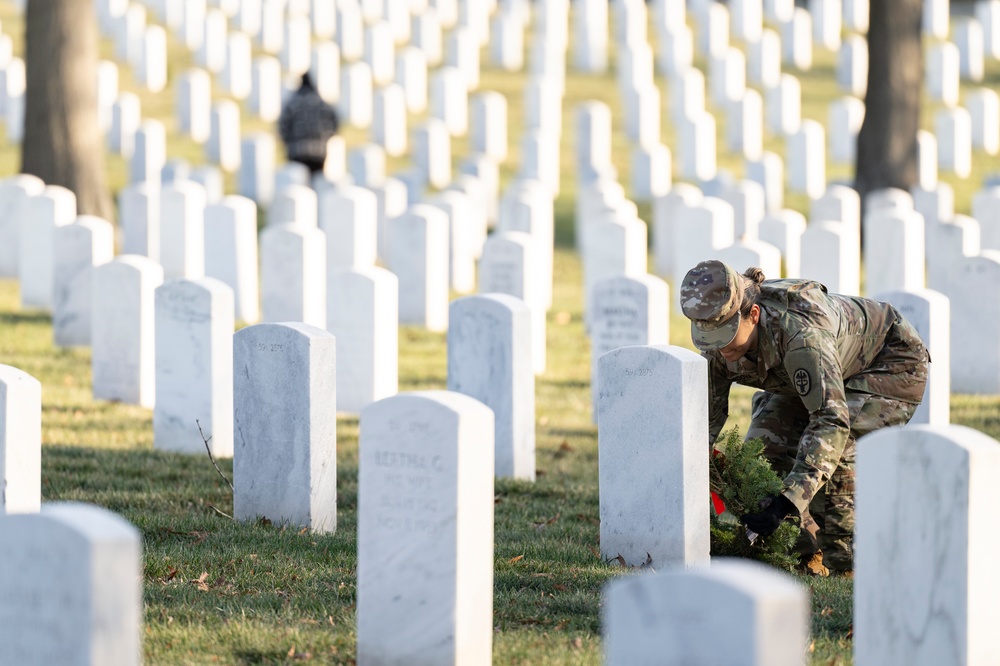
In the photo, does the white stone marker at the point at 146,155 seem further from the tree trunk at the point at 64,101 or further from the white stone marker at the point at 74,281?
the white stone marker at the point at 74,281

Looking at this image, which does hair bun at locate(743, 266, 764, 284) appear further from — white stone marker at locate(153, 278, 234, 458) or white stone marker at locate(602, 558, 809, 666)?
white stone marker at locate(153, 278, 234, 458)

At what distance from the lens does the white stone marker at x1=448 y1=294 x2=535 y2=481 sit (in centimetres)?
794

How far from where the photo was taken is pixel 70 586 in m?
3.58

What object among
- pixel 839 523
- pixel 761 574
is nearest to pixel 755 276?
pixel 839 523

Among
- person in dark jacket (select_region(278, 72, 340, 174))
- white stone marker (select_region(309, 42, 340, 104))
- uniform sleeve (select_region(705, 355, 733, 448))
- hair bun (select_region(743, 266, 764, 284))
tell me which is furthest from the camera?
white stone marker (select_region(309, 42, 340, 104))

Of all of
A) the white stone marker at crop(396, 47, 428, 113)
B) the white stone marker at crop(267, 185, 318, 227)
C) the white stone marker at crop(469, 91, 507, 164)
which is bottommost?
the white stone marker at crop(267, 185, 318, 227)

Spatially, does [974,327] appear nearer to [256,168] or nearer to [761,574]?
[761,574]

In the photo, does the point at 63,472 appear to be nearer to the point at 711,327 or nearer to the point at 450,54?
the point at 711,327

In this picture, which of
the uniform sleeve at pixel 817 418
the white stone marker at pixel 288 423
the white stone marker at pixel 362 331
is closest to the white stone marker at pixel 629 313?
the white stone marker at pixel 362 331

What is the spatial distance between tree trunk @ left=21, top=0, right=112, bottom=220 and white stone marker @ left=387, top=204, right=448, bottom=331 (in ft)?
11.4

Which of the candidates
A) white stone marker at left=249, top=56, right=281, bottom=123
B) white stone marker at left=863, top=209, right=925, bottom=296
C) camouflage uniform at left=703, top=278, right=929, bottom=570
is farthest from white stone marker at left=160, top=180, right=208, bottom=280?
white stone marker at left=249, top=56, right=281, bottom=123

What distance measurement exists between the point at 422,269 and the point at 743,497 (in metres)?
7.18

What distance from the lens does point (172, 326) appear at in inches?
331

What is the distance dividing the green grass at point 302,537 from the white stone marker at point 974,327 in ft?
1.07
